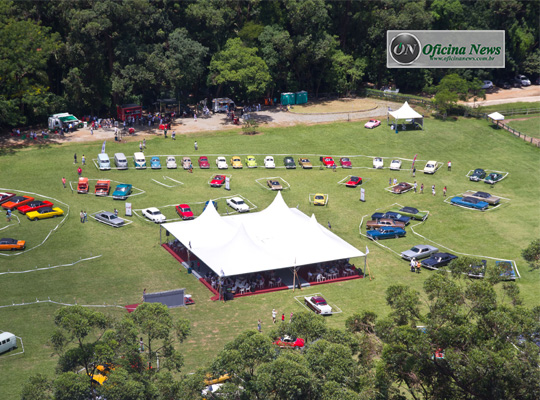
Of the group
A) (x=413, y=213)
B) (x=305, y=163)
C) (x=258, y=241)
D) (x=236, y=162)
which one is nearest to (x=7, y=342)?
(x=258, y=241)

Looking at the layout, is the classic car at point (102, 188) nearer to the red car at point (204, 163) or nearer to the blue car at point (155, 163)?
the blue car at point (155, 163)

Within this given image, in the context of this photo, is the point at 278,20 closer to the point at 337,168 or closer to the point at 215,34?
the point at 215,34

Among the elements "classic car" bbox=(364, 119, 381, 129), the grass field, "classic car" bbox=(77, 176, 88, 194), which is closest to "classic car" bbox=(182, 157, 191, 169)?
the grass field

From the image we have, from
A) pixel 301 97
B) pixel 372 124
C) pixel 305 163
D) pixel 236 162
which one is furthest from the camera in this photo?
pixel 301 97

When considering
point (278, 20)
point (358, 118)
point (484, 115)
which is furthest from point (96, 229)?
point (484, 115)

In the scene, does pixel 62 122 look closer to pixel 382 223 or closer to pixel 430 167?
pixel 382 223
